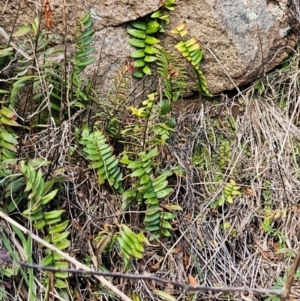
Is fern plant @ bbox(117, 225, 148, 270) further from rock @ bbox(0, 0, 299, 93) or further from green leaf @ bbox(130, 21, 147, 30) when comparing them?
green leaf @ bbox(130, 21, 147, 30)

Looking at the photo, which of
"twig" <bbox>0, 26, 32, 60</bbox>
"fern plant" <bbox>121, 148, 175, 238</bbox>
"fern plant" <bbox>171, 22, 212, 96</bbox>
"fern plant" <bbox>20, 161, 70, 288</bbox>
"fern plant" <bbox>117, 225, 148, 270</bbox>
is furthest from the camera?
"fern plant" <bbox>171, 22, 212, 96</bbox>

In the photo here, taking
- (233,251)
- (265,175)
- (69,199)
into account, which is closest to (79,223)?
(69,199)

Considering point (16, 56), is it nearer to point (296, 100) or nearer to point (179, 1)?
point (179, 1)

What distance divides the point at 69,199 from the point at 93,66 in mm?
593

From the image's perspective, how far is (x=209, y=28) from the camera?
2373 mm

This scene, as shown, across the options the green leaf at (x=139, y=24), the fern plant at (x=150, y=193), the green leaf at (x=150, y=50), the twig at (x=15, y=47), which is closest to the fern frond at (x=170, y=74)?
the green leaf at (x=150, y=50)

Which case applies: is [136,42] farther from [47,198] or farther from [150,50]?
[47,198]

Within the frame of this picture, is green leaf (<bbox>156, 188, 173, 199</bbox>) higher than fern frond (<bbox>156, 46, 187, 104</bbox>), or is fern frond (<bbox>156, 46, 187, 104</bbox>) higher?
fern frond (<bbox>156, 46, 187, 104</bbox>)

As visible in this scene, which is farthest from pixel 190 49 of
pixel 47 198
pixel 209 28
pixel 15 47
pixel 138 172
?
pixel 47 198

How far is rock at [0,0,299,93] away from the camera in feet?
7.58

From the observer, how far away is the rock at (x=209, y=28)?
2311mm

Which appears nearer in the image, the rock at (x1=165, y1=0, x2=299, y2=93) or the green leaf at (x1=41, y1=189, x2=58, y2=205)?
the green leaf at (x1=41, y1=189, x2=58, y2=205)

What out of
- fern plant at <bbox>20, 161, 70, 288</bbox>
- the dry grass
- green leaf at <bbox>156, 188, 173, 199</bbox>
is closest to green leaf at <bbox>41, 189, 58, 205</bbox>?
fern plant at <bbox>20, 161, 70, 288</bbox>

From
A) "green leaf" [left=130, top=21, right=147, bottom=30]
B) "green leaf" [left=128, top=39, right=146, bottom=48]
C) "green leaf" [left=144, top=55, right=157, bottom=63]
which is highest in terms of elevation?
"green leaf" [left=130, top=21, right=147, bottom=30]
